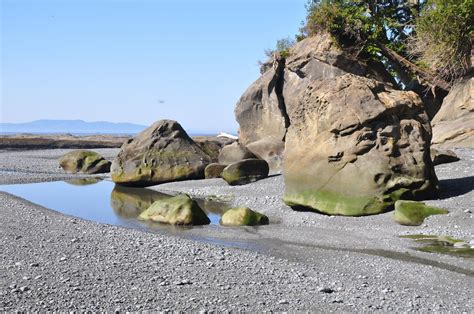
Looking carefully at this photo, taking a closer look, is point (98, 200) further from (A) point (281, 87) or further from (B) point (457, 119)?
(B) point (457, 119)

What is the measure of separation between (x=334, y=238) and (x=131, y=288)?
21.6ft

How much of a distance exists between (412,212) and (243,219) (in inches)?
176

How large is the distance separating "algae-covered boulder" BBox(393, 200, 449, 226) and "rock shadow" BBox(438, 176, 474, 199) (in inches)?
81.8

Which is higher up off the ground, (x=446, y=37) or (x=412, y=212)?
(x=446, y=37)

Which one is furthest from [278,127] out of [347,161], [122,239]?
[122,239]

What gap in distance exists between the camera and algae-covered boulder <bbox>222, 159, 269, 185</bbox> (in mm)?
24312

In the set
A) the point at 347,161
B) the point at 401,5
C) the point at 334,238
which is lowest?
the point at 334,238

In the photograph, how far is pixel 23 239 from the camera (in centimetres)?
1226

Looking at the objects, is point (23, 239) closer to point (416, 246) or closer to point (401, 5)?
point (416, 246)

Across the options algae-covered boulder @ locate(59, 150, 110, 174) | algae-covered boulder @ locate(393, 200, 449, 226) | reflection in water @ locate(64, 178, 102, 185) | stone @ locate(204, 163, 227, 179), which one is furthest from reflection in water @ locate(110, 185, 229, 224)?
algae-covered boulder @ locate(59, 150, 110, 174)

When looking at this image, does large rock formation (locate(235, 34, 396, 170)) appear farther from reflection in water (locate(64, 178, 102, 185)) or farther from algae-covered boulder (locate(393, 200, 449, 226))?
algae-covered boulder (locate(393, 200, 449, 226))

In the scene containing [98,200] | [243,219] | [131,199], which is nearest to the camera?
[243,219]

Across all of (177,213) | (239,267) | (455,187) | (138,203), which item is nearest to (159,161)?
(138,203)

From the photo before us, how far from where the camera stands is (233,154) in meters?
28.4
